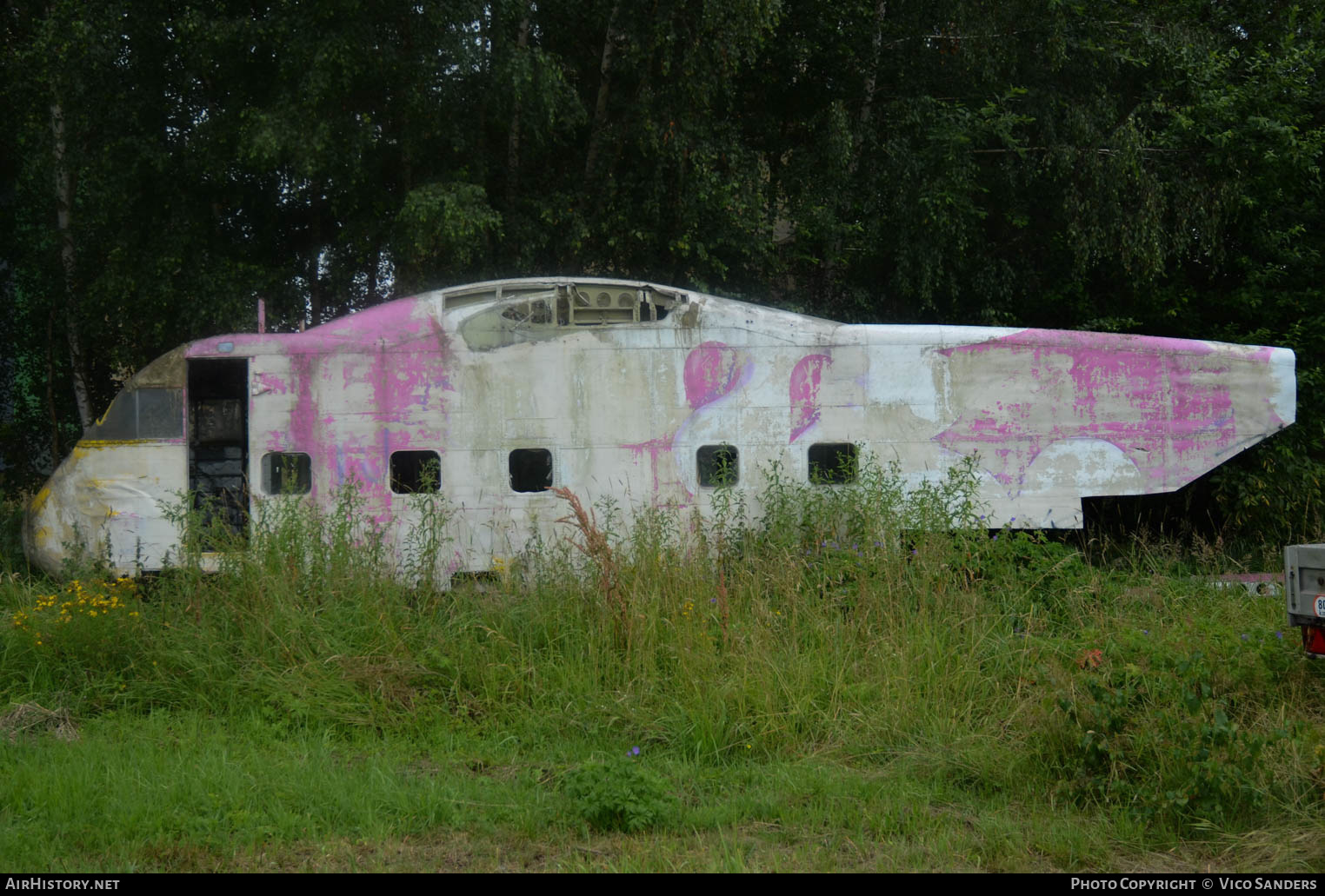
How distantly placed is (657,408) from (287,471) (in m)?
3.57

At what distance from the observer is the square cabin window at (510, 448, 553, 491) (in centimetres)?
985

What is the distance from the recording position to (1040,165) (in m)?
15.1

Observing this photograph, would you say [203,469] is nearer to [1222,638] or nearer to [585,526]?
[585,526]

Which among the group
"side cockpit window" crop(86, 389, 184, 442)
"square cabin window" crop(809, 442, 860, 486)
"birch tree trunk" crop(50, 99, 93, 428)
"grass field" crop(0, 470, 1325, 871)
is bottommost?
"grass field" crop(0, 470, 1325, 871)

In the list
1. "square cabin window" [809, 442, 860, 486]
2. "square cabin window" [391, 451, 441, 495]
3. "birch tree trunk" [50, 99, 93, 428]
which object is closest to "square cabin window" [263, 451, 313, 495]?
"square cabin window" [391, 451, 441, 495]

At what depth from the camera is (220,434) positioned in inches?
411

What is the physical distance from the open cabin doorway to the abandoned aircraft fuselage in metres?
0.35

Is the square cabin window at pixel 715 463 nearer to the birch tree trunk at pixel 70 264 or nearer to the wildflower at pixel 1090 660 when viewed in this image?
the wildflower at pixel 1090 660

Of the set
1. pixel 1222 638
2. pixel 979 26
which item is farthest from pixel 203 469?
pixel 979 26

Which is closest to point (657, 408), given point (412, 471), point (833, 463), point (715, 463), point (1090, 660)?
point (715, 463)

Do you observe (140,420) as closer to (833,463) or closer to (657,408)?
(657,408)

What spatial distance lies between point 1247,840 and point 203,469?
9.34 meters

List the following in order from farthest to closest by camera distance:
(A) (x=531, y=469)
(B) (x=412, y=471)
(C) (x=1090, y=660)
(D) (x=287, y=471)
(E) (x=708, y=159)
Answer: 1. (E) (x=708, y=159)
2. (A) (x=531, y=469)
3. (B) (x=412, y=471)
4. (D) (x=287, y=471)
5. (C) (x=1090, y=660)

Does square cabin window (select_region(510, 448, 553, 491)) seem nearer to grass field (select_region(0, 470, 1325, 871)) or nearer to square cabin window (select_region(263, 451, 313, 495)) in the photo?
grass field (select_region(0, 470, 1325, 871))
